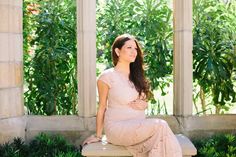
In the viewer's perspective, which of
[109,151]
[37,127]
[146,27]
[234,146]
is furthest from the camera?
[146,27]

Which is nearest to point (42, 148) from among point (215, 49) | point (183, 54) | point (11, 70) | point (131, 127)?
point (11, 70)

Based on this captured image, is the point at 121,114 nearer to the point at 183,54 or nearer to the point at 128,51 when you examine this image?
the point at 128,51

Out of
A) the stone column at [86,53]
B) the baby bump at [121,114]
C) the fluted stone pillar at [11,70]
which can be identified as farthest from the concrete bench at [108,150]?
the fluted stone pillar at [11,70]

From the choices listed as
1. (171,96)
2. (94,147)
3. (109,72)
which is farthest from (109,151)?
(171,96)

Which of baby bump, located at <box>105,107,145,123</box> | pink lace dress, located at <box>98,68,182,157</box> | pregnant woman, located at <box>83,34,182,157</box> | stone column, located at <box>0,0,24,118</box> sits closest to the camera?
pink lace dress, located at <box>98,68,182,157</box>

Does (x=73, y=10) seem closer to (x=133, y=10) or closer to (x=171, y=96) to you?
(x=133, y=10)

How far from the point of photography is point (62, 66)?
367 centimetres

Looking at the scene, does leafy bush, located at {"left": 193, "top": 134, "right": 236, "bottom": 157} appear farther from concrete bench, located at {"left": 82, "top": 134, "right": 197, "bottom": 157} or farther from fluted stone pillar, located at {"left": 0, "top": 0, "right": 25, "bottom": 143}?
fluted stone pillar, located at {"left": 0, "top": 0, "right": 25, "bottom": 143}

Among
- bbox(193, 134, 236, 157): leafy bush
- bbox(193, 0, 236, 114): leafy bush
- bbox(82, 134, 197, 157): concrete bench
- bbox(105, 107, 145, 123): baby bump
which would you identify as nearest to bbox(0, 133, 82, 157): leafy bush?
bbox(82, 134, 197, 157): concrete bench

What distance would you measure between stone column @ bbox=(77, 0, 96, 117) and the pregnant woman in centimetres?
54

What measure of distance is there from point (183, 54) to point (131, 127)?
1.06m

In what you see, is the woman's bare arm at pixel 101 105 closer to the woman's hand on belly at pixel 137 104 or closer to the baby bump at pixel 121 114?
the baby bump at pixel 121 114

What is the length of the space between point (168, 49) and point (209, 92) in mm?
524

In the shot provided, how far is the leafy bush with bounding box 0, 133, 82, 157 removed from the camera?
311 cm
